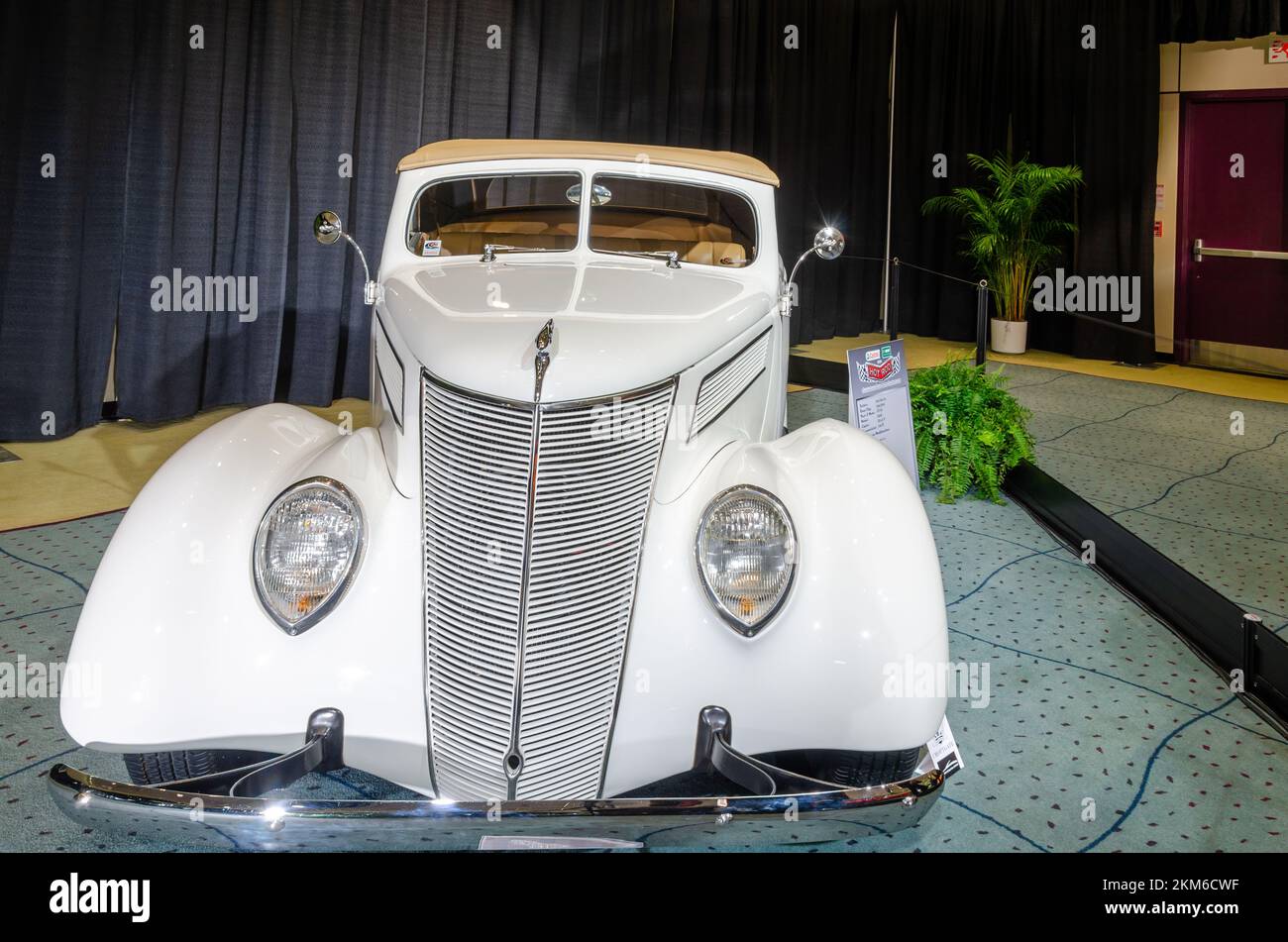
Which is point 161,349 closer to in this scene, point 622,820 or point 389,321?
point 389,321

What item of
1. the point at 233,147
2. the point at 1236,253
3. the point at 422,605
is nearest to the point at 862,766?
the point at 422,605

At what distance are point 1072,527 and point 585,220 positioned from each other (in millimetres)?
2351

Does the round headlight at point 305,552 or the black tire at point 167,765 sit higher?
the round headlight at point 305,552

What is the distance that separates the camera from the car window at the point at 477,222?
2928 mm

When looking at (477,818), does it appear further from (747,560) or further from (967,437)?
(967,437)

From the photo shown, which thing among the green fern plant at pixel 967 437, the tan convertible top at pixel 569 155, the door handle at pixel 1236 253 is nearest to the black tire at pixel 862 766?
the tan convertible top at pixel 569 155

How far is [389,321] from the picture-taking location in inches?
98.3

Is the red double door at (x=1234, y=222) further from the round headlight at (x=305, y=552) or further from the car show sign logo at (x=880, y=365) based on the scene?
the round headlight at (x=305, y=552)

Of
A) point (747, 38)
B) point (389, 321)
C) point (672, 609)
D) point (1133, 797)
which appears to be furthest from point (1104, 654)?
point (747, 38)

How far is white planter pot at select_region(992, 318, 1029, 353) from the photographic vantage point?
874 centimetres

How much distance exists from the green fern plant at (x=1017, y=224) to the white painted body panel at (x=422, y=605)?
7.00 metres

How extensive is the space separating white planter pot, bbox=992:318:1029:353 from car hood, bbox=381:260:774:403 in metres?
6.66

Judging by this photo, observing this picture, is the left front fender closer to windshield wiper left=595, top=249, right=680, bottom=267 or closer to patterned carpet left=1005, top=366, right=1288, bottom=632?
windshield wiper left=595, top=249, right=680, bottom=267
